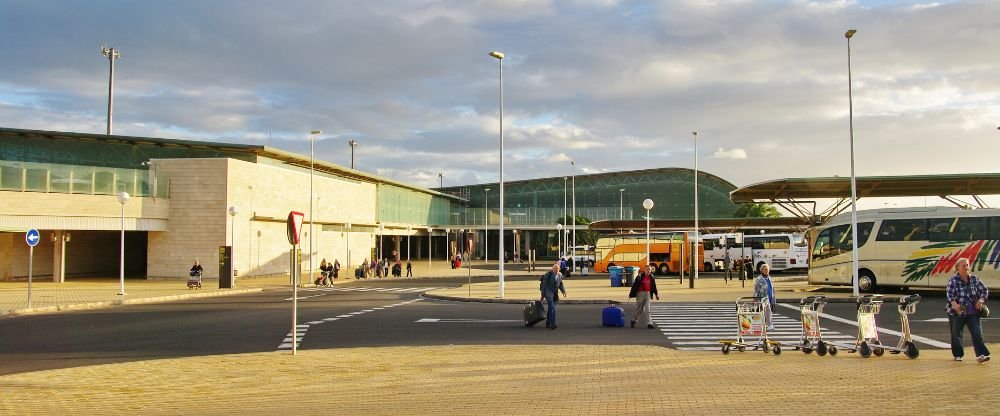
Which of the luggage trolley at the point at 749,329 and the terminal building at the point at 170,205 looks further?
the terminal building at the point at 170,205

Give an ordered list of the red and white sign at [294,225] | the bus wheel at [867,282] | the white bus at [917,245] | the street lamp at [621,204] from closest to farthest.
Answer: the red and white sign at [294,225], the white bus at [917,245], the bus wheel at [867,282], the street lamp at [621,204]

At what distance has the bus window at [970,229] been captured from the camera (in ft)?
97.3

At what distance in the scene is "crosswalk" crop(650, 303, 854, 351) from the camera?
1623cm

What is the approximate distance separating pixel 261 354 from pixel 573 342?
6352 mm

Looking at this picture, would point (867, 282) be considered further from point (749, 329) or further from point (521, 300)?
point (749, 329)

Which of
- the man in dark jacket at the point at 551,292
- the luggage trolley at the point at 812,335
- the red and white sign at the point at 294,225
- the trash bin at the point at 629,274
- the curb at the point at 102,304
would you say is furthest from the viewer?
the trash bin at the point at 629,274

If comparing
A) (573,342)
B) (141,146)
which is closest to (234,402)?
(573,342)

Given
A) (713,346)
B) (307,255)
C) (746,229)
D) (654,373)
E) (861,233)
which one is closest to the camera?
(654,373)

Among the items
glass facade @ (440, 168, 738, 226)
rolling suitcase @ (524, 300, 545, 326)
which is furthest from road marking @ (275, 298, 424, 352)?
glass facade @ (440, 168, 738, 226)

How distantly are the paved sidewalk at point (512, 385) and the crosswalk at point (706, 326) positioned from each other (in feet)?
7.89

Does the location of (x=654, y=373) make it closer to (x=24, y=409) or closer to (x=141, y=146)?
(x=24, y=409)

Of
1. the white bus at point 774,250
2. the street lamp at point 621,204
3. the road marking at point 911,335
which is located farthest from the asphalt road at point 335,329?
the street lamp at point 621,204

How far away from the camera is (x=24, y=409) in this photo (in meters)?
9.32

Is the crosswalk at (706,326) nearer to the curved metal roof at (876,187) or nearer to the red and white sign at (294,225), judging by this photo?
the red and white sign at (294,225)
